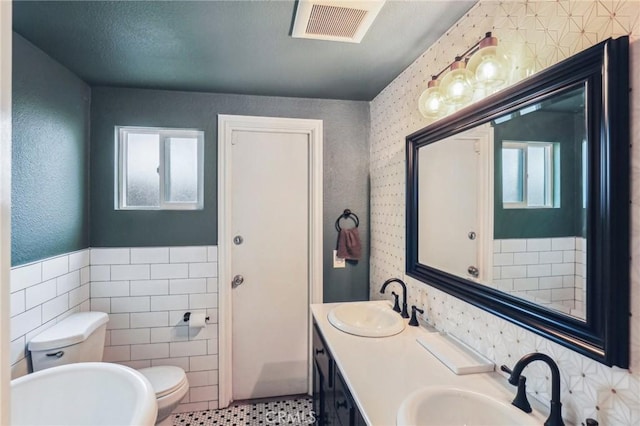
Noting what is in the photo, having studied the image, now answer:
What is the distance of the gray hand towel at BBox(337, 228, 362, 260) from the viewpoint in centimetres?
246

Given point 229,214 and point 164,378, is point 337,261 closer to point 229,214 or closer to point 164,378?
point 229,214

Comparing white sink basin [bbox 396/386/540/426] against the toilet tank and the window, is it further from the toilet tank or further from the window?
the window

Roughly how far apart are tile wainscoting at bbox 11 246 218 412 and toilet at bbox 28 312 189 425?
0.65 ft

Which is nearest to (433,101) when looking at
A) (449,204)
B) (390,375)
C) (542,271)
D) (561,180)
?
(449,204)

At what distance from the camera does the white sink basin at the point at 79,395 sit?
1.25 metres

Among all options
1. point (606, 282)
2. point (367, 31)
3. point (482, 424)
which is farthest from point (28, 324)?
point (606, 282)

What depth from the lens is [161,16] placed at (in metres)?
1.42

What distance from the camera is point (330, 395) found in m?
1.57

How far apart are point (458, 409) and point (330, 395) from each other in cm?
67

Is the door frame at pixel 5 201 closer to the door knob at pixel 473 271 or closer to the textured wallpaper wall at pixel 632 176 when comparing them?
the textured wallpaper wall at pixel 632 176

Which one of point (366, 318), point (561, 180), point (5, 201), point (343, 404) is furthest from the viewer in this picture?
point (366, 318)

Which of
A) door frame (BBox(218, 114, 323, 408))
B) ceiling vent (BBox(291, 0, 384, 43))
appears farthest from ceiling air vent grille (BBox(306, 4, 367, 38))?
door frame (BBox(218, 114, 323, 408))

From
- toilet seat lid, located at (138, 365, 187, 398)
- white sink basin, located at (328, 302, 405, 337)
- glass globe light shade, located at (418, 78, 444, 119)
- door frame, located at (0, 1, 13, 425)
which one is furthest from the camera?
toilet seat lid, located at (138, 365, 187, 398)

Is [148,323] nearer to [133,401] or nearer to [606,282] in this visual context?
[133,401]
